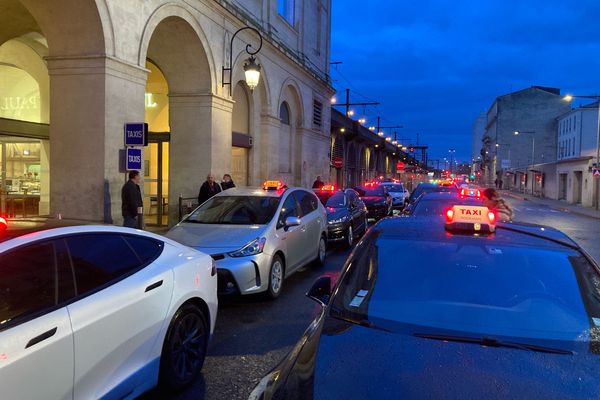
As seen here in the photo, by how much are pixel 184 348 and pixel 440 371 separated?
266 centimetres

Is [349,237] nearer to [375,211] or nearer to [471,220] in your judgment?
[375,211]

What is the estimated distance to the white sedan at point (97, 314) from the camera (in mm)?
2814

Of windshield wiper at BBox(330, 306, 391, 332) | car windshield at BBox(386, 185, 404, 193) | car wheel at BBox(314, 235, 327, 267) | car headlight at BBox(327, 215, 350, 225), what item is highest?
car windshield at BBox(386, 185, 404, 193)

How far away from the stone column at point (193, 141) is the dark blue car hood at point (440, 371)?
561 inches

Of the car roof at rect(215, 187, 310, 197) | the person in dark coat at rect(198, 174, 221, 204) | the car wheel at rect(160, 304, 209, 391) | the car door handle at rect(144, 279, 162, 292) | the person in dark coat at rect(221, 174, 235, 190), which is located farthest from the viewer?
the person in dark coat at rect(221, 174, 235, 190)

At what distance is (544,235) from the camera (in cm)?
350

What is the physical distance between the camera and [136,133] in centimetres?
1084

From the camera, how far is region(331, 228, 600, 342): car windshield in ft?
9.13

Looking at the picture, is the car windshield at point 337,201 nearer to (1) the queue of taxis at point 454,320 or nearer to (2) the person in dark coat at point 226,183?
(2) the person in dark coat at point 226,183

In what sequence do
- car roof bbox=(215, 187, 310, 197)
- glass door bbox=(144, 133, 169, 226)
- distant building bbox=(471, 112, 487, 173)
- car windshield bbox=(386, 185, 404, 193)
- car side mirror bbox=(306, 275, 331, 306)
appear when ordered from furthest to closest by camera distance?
distant building bbox=(471, 112, 487, 173) → car windshield bbox=(386, 185, 404, 193) → glass door bbox=(144, 133, 169, 226) → car roof bbox=(215, 187, 310, 197) → car side mirror bbox=(306, 275, 331, 306)

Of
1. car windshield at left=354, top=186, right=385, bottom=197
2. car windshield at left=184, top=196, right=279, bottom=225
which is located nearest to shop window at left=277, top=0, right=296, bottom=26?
car windshield at left=354, top=186, right=385, bottom=197

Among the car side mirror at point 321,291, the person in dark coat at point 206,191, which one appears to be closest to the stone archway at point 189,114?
the person in dark coat at point 206,191

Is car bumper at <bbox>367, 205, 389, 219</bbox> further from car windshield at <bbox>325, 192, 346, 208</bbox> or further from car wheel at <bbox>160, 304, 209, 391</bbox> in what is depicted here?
car wheel at <bbox>160, 304, 209, 391</bbox>

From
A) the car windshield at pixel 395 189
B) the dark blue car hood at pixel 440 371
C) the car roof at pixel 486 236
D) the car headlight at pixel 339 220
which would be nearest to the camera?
the dark blue car hood at pixel 440 371
